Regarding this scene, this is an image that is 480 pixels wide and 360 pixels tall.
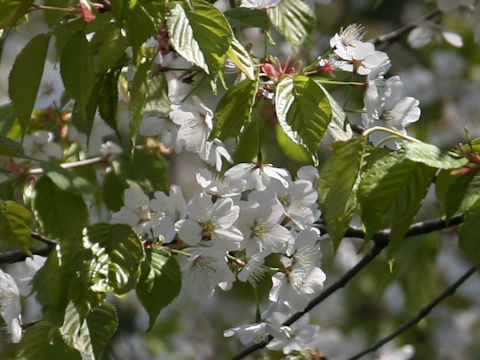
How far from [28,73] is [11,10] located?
0.12 metres

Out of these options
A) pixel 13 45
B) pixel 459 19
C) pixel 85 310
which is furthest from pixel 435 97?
pixel 85 310

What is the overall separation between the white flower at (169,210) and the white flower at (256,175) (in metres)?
0.08

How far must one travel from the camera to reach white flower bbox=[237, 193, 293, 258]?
1.32 meters

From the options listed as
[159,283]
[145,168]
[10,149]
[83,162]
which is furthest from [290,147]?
[10,149]

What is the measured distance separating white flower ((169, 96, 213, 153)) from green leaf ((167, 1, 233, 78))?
206mm

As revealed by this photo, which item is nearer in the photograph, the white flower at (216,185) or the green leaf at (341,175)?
the green leaf at (341,175)

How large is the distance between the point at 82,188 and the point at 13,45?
13.1ft

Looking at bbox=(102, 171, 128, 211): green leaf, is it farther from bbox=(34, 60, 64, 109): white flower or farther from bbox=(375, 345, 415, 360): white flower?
bbox=(375, 345, 415, 360): white flower

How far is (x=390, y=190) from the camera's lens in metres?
1.21

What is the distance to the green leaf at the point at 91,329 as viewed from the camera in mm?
1307

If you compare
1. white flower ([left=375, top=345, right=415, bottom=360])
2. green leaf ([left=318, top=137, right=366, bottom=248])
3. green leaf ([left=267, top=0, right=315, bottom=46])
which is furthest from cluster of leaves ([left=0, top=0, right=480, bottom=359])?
white flower ([left=375, top=345, right=415, bottom=360])

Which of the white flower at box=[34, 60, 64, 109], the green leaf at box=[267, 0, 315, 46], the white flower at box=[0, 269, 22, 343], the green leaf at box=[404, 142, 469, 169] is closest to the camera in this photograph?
the green leaf at box=[404, 142, 469, 169]

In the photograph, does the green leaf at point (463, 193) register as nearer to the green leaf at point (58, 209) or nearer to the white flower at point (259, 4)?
the white flower at point (259, 4)

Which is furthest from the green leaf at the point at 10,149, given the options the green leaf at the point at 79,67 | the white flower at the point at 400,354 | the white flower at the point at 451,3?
the white flower at the point at 400,354
